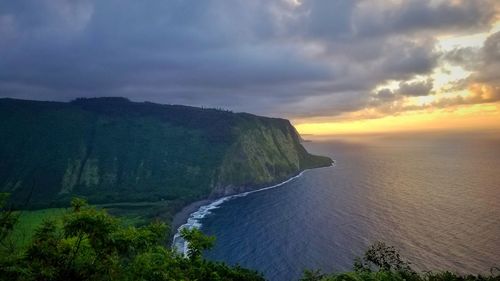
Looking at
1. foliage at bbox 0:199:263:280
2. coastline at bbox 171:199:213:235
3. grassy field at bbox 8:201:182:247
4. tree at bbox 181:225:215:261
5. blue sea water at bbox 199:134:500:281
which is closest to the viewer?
foliage at bbox 0:199:263:280

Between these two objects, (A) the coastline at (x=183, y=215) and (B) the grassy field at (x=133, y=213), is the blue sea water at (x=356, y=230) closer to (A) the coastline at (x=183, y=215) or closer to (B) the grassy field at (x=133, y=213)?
(A) the coastline at (x=183, y=215)

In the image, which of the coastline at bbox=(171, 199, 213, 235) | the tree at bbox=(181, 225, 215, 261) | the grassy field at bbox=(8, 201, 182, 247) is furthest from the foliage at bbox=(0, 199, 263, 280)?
the grassy field at bbox=(8, 201, 182, 247)

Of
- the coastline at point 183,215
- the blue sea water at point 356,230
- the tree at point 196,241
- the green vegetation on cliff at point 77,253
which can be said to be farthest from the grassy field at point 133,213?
the green vegetation on cliff at point 77,253

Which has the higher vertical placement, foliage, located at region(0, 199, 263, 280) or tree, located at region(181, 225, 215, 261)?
foliage, located at region(0, 199, 263, 280)

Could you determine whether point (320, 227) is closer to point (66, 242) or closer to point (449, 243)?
point (449, 243)

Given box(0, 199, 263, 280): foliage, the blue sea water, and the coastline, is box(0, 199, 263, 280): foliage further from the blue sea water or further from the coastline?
the coastline

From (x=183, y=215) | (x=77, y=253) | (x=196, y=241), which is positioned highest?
(x=77, y=253)

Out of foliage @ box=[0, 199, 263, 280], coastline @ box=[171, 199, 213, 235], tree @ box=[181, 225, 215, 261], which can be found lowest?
coastline @ box=[171, 199, 213, 235]

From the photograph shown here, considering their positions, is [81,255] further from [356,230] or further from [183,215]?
[183,215]

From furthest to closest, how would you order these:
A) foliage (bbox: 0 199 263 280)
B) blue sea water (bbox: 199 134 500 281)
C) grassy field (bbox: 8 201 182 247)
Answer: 1. grassy field (bbox: 8 201 182 247)
2. blue sea water (bbox: 199 134 500 281)
3. foliage (bbox: 0 199 263 280)

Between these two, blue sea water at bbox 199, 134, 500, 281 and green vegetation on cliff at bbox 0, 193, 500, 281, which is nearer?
green vegetation on cliff at bbox 0, 193, 500, 281

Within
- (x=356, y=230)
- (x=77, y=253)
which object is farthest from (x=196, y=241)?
(x=356, y=230)
